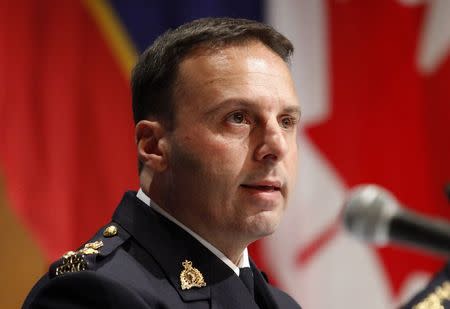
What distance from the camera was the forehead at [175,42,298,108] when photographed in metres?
1.79

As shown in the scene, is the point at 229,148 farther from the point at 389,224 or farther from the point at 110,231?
the point at 389,224

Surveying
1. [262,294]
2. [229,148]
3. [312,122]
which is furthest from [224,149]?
[312,122]

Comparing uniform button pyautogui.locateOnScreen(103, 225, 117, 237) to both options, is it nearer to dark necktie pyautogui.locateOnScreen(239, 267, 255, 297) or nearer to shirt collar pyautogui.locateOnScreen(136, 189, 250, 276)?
shirt collar pyautogui.locateOnScreen(136, 189, 250, 276)

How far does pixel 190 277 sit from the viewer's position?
1765 millimetres

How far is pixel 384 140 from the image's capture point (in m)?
3.56

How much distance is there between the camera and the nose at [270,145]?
5.78 ft

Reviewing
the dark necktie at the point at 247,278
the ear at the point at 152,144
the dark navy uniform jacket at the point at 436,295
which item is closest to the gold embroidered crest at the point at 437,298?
the dark navy uniform jacket at the point at 436,295

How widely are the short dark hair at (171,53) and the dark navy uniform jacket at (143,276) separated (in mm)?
172

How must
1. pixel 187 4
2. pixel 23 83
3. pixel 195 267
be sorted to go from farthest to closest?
pixel 187 4
pixel 23 83
pixel 195 267

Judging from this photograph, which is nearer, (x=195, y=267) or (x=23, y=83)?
(x=195, y=267)

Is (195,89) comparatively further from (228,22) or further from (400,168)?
(400,168)

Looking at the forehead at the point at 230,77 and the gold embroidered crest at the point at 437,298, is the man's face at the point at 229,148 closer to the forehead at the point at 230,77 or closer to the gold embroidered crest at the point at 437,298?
the forehead at the point at 230,77

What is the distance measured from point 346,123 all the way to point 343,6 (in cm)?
47

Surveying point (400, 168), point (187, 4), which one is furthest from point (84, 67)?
point (400, 168)
